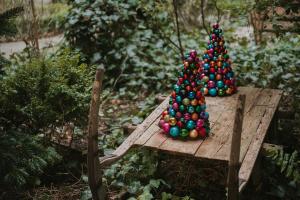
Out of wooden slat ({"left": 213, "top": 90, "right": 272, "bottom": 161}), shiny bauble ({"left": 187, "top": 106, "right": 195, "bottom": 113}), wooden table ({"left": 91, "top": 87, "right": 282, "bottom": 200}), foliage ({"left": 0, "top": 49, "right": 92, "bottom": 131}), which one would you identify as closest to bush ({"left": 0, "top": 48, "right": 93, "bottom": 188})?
foliage ({"left": 0, "top": 49, "right": 92, "bottom": 131})

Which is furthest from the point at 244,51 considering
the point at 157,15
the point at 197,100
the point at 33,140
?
the point at 33,140

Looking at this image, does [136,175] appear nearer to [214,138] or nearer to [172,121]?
[172,121]

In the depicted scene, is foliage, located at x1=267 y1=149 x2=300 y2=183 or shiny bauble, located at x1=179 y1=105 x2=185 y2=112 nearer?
foliage, located at x1=267 y1=149 x2=300 y2=183

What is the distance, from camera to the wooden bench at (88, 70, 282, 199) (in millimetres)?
2619

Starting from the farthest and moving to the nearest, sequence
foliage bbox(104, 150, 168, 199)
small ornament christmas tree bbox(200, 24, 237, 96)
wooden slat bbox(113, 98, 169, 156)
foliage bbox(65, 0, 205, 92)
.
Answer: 1. foliage bbox(65, 0, 205, 92)
2. small ornament christmas tree bbox(200, 24, 237, 96)
3. foliage bbox(104, 150, 168, 199)
4. wooden slat bbox(113, 98, 169, 156)

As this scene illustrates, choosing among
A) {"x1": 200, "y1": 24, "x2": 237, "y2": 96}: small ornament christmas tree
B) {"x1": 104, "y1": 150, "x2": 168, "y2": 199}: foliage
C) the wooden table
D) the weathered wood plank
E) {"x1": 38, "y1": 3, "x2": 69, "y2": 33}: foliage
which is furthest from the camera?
{"x1": 38, "y1": 3, "x2": 69, "y2": 33}: foliage

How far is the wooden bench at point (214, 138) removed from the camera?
262 cm

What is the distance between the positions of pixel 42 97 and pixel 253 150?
1802 millimetres

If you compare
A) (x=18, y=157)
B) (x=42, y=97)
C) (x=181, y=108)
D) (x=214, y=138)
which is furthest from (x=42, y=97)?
(x=214, y=138)

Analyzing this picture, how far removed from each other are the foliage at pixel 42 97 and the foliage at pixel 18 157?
1.41ft

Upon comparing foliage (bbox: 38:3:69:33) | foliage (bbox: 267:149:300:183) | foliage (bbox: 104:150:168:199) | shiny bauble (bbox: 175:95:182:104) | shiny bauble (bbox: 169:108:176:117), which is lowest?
foliage (bbox: 104:150:168:199)

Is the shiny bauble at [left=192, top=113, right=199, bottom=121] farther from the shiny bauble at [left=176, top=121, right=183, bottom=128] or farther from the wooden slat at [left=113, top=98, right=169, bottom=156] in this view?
the wooden slat at [left=113, top=98, right=169, bottom=156]

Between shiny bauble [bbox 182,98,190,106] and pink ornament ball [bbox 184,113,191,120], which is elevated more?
shiny bauble [bbox 182,98,190,106]

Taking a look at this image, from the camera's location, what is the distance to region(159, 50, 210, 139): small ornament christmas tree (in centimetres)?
315
